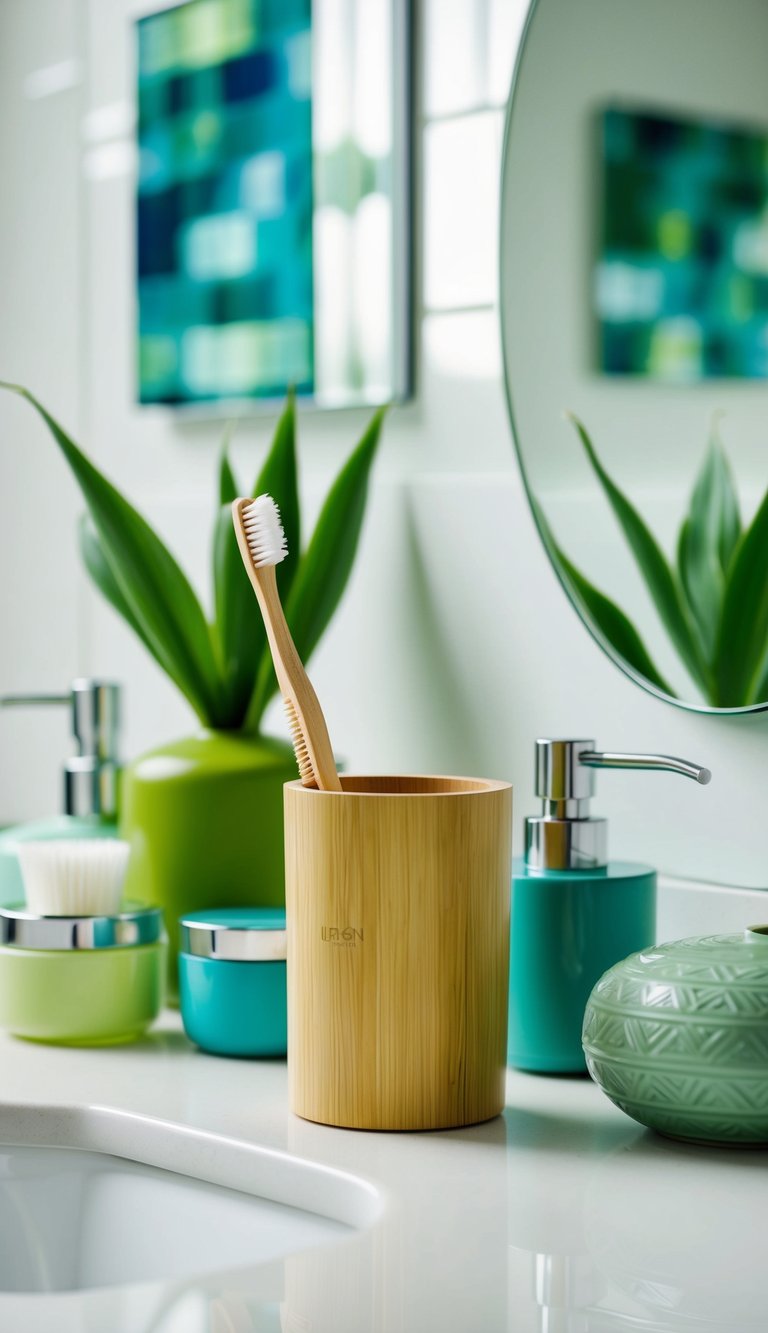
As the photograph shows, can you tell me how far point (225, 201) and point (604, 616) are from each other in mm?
454

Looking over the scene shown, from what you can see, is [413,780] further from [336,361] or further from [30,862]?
[336,361]

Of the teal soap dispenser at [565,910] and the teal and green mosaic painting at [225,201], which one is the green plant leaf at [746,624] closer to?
the teal soap dispenser at [565,910]

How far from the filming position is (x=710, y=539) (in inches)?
32.4

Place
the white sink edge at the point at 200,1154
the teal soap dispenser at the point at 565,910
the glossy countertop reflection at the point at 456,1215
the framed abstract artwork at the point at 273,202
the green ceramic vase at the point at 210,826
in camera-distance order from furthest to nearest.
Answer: the framed abstract artwork at the point at 273,202
the green ceramic vase at the point at 210,826
the teal soap dispenser at the point at 565,910
the white sink edge at the point at 200,1154
the glossy countertop reflection at the point at 456,1215

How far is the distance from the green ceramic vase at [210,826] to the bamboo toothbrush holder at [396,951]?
200mm

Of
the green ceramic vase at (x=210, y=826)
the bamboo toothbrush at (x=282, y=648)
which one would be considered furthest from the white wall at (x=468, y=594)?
the bamboo toothbrush at (x=282, y=648)

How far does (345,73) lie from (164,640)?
1.28ft

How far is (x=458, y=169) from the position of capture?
973 millimetres

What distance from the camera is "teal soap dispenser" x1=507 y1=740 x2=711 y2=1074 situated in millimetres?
771

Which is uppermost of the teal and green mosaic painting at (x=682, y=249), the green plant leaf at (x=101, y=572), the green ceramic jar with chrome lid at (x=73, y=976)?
the teal and green mosaic painting at (x=682, y=249)

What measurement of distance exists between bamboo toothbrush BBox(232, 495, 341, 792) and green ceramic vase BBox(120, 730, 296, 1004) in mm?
191

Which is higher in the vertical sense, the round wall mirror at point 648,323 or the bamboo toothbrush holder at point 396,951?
the round wall mirror at point 648,323

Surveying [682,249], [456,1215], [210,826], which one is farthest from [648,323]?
[456,1215]

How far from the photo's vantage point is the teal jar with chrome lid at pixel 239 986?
81 centimetres
